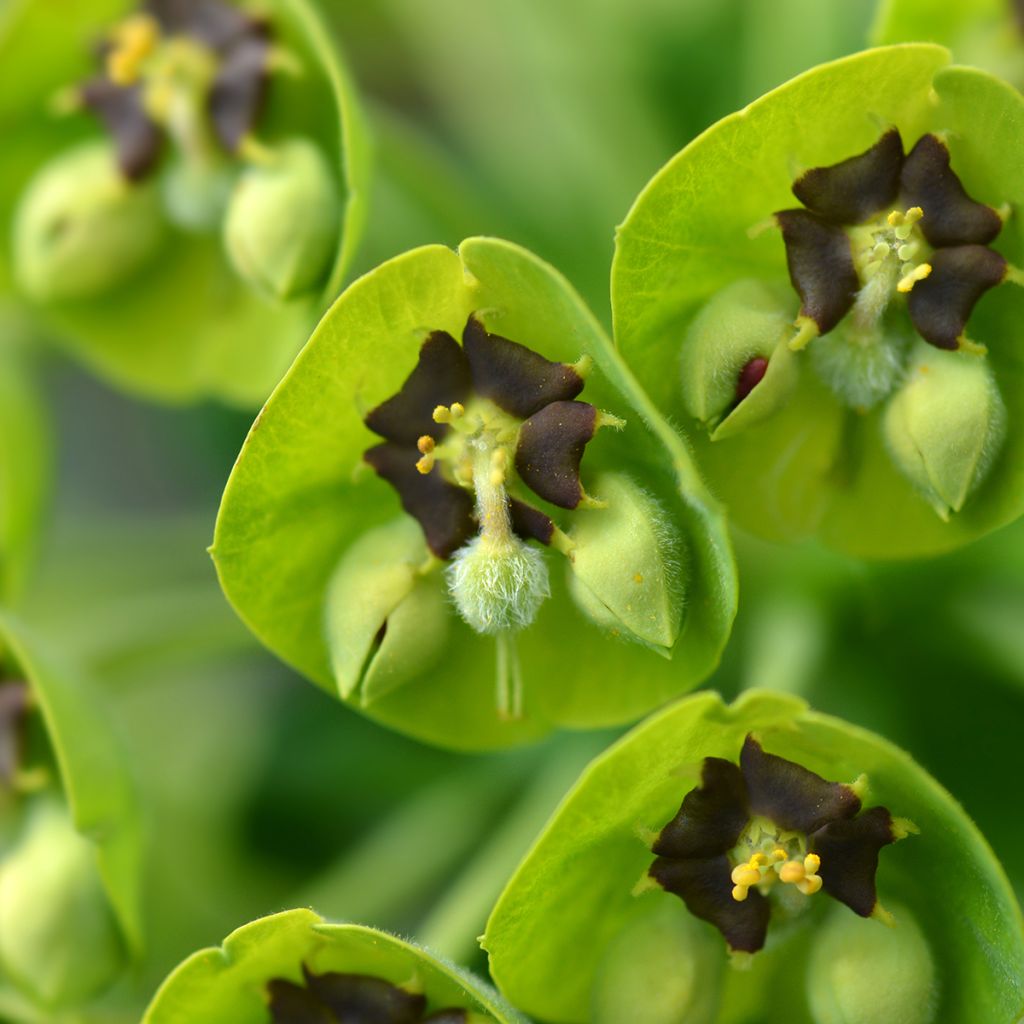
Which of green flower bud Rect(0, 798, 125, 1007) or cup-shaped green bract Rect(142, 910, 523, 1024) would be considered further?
green flower bud Rect(0, 798, 125, 1007)

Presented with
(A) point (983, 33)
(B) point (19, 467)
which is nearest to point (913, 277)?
(A) point (983, 33)

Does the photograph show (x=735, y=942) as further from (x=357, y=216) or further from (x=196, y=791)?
(x=196, y=791)

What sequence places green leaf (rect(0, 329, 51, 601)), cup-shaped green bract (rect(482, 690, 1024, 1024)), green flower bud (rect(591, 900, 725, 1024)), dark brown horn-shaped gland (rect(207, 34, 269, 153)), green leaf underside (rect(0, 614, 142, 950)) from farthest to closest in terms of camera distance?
green leaf (rect(0, 329, 51, 601))
dark brown horn-shaped gland (rect(207, 34, 269, 153))
green leaf underside (rect(0, 614, 142, 950))
green flower bud (rect(591, 900, 725, 1024))
cup-shaped green bract (rect(482, 690, 1024, 1024))

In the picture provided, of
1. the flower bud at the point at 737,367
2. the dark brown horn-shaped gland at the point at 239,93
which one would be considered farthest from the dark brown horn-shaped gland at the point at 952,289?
the dark brown horn-shaped gland at the point at 239,93

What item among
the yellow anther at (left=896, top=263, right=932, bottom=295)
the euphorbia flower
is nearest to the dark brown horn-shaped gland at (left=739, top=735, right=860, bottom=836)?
the euphorbia flower

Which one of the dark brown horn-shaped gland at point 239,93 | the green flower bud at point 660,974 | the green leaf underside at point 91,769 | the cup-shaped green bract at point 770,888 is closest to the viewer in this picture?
the cup-shaped green bract at point 770,888

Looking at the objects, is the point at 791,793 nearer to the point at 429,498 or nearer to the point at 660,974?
the point at 660,974

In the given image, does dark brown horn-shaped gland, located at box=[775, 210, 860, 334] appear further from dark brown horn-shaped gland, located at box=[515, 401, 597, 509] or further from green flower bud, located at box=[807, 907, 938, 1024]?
green flower bud, located at box=[807, 907, 938, 1024]

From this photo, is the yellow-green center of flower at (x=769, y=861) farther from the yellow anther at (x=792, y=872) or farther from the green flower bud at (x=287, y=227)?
the green flower bud at (x=287, y=227)
